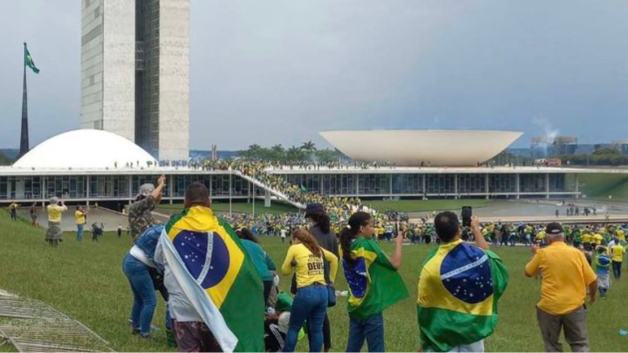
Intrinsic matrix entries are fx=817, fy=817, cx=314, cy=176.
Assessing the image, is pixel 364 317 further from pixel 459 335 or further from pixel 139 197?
pixel 139 197

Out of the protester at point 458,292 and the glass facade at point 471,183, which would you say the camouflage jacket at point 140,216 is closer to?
the protester at point 458,292

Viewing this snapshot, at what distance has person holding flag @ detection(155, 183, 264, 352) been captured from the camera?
5.00 meters

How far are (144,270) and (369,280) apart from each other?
77.7 inches

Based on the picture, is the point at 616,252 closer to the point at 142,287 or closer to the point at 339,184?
the point at 142,287

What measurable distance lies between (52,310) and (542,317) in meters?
4.55

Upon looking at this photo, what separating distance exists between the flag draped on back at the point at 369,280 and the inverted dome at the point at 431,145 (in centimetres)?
6268

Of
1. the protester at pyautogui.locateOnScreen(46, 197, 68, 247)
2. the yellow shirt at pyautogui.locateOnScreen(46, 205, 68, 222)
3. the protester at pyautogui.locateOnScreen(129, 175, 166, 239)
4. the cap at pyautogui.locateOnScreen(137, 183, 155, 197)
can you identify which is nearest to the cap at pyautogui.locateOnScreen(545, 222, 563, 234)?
the protester at pyautogui.locateOnScreen(129, 175, 166, 239)

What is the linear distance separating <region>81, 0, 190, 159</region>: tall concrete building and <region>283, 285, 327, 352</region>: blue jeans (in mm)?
60882

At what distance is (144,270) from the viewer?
6.96 metres

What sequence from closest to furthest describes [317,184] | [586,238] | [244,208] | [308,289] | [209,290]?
[209,290] → [308,289] → [586,238] → [244,208] → [317,184]

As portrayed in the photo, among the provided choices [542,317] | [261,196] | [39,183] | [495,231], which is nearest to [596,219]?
[495,231]

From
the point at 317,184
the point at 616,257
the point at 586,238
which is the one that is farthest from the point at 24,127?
the point at 616,257

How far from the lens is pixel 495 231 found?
30.4 metres

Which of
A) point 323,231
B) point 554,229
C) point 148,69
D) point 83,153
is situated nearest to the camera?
point 554,229
